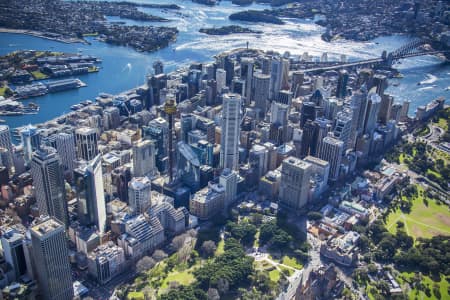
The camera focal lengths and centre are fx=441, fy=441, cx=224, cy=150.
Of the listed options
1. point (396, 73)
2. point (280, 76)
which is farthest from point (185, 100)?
point (396, 73)

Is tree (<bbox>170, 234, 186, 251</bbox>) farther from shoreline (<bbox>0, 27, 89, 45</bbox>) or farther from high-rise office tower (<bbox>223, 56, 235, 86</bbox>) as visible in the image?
shoreline (<bbox>0, 27, 89, 45</bbox>)

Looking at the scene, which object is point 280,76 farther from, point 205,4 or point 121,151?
point 205,4

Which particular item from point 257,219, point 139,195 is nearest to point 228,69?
point 257,219

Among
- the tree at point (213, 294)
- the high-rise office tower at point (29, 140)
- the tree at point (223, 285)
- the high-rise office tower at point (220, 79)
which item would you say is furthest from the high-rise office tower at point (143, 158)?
the high-rise office tower at point (220, 79)

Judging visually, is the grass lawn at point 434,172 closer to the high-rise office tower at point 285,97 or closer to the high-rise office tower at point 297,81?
the high-rise office tower at point 285,97

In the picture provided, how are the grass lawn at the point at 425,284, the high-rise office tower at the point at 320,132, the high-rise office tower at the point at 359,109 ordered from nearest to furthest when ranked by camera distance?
the grass lawn at the point at 425,284 < the high-rise office tower at the point at 320,132 < the high-rise office tower at the point at 359,109
